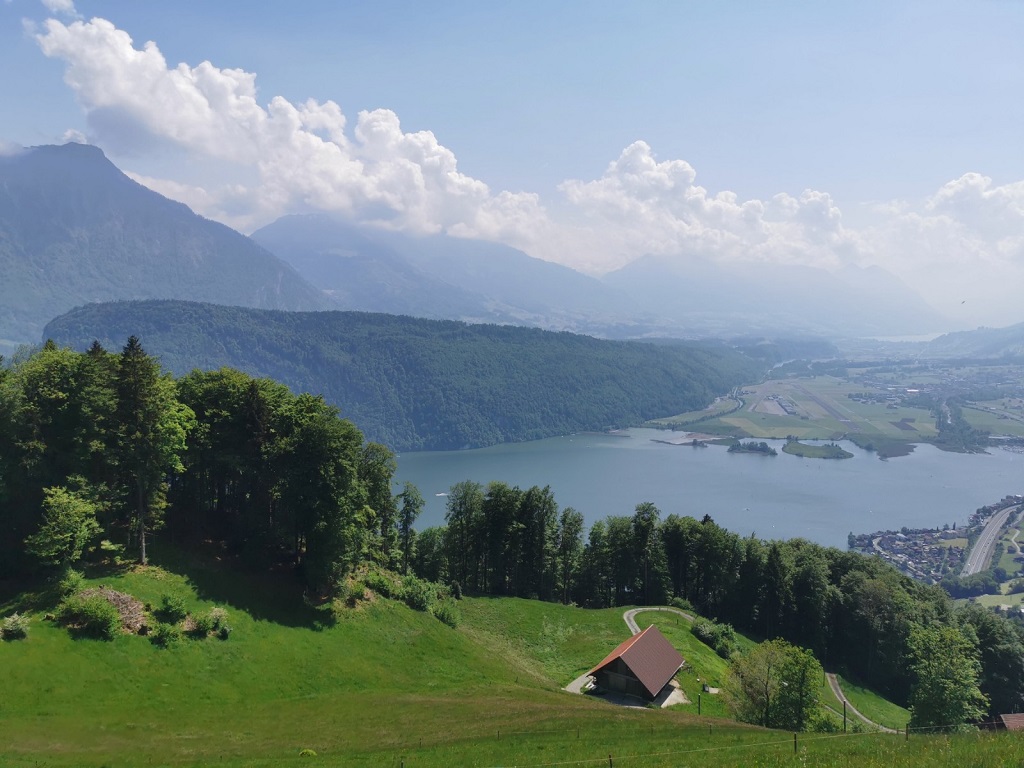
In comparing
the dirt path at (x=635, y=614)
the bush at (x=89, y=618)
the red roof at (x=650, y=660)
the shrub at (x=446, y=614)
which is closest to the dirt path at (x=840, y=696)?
the dirt path at (x=635, y=614)

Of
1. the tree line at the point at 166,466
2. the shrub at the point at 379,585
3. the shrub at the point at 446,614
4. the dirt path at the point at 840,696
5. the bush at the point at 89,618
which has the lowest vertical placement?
the dirt path at the point at 840,696

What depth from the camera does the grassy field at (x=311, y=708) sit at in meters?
21.2

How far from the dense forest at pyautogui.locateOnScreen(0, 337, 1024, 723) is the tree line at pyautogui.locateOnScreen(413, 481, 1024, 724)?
21 centimetres

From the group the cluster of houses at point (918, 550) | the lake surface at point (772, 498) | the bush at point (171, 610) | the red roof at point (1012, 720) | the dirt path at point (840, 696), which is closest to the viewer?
the bush at point (171, 610)

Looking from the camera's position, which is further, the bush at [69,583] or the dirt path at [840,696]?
the dirt path at [840,696]

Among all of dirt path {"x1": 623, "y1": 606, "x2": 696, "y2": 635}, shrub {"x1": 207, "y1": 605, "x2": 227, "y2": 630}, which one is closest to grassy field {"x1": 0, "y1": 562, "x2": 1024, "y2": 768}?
shrub {"x1": 207, "y1": 605, "x2": 227, "y2": 630}

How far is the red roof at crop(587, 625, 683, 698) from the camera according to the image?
39.3m

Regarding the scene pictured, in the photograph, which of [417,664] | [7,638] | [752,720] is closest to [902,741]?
[752,720]

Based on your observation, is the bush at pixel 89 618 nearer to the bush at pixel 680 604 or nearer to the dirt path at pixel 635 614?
the dirt path at pixel 635 614

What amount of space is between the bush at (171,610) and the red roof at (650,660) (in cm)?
2603

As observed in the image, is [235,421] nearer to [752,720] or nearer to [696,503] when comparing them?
[752,720]

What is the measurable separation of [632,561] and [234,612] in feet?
154

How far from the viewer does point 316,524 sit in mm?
37875

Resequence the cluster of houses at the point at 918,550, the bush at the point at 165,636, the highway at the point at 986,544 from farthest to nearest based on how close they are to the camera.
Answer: the highway at the point at 986,544 < the cluster of houses at the point at 918,550 < the bush at the point at 165,636
